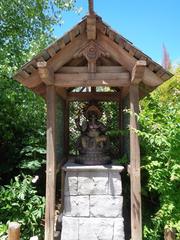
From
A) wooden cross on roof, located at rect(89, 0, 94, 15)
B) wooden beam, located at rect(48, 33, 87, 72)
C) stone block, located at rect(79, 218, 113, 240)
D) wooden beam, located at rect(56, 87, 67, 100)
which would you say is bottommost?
stone block, located at rect(79, 218, 113, 240)

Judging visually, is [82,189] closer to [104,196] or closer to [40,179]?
[104,196]

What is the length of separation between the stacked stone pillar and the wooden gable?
1.17 m

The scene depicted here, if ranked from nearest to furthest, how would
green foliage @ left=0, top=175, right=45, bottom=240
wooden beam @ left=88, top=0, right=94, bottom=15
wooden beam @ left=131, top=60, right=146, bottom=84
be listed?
wooden beam @ left=88, top=0, right=94, bottom=15 → wooden beam @ left=131, top=60, right=146, bottom=84 → green foliage @ left=0, top=175, right=45, bottom=240

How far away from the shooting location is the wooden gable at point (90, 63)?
4.02 meters

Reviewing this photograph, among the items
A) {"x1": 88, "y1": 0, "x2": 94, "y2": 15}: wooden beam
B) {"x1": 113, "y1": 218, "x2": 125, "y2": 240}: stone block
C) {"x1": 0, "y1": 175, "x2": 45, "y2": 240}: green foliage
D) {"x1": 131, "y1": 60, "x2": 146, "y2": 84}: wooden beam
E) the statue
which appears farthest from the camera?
{"x1": 0, "y1": 175, "x2": 45, "y2": 240}: green foliage

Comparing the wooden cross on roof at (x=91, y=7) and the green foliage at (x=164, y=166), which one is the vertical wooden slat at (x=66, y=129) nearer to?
the green foliage at (x=164, y=166)

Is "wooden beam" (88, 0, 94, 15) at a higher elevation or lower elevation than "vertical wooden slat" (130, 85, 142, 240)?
higher

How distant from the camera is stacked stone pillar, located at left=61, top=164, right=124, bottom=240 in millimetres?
4246

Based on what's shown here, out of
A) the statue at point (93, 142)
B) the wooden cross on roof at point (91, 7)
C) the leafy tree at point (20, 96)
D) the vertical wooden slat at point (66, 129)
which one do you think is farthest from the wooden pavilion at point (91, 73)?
the leafy tree at point (20, 96)

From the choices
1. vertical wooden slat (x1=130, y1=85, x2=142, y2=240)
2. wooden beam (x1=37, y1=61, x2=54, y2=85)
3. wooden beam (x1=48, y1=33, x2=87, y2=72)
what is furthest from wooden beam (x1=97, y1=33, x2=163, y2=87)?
wooden beam (x1=37, y1=61, x2=54, y2=85)

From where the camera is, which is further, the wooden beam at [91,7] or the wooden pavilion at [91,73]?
the wooden pavilion at [91,73]

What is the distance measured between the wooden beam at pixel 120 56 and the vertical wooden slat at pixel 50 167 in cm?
88

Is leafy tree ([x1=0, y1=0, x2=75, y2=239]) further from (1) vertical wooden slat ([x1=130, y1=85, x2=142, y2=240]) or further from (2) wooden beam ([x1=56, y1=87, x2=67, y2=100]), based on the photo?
(1) vertical wooden slat ([x1=130, y1=85, x2=142, y2=240])

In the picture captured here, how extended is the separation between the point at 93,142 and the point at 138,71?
4.51 ft
